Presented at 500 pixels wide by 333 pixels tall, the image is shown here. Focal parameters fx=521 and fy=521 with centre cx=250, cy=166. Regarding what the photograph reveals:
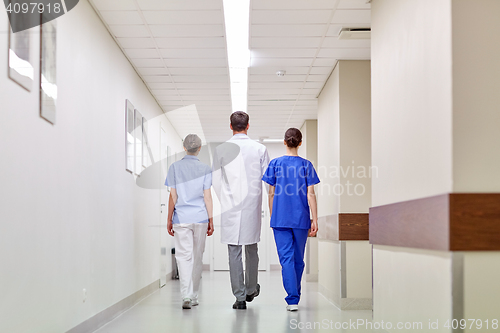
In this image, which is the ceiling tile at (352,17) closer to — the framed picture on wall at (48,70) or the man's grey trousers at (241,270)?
the man's grey trousers at (241,270)

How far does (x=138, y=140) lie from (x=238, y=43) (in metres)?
1.85

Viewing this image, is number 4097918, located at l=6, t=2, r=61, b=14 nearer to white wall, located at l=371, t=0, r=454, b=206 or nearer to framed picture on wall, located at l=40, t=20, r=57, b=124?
framed picture on wall, located at l=40, t=20, r=57, b=124

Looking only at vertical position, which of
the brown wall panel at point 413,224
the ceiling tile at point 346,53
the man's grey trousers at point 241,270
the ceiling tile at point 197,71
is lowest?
the man's grey trousers at point 241,270

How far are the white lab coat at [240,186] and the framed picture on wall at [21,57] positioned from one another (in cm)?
233

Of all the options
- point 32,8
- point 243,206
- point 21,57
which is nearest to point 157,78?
point 243,206

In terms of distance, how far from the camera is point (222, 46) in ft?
17.6

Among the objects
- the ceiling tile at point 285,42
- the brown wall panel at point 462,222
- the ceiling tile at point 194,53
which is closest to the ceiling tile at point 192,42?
the ceiling tile at point 194,53

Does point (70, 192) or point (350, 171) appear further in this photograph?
point (350, 171)

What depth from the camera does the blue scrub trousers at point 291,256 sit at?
465 centimetres

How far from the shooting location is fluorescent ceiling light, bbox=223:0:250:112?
4.45 m

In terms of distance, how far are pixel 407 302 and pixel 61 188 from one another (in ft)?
7.55

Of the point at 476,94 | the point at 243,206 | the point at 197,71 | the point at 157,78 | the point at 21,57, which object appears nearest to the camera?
the point at 476,94

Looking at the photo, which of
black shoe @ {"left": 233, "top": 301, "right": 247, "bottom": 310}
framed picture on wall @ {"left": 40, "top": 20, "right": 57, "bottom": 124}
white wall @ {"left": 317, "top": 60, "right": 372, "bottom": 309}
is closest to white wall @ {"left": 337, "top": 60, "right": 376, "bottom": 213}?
white wall @ {"left": 317, "top": 60, "right": 372, "bottom": 309}

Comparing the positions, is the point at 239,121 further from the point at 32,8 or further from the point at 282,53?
the point at 32,8
